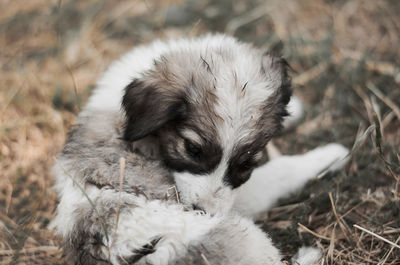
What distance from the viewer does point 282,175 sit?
345cm

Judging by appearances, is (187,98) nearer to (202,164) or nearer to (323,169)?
(202,164)

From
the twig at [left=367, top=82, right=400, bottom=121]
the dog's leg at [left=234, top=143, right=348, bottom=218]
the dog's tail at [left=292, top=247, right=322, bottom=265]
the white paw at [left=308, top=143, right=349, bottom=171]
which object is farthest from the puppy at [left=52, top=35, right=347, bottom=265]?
the twig at [left=367, top=82, right=400, bottom=121]

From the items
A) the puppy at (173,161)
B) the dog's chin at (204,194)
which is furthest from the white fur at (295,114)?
the dog's chin at (204,194)

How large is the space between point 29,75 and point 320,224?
132 inches

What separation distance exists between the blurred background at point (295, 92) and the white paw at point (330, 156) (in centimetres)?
9

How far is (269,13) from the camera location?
548 cm

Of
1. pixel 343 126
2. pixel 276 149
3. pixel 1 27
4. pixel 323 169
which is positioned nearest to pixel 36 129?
pixel 1 27

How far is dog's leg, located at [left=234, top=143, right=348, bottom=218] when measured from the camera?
3.25 meters

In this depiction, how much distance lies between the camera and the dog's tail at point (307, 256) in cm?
275

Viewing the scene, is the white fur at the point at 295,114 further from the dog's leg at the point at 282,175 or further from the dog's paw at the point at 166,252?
the dog's paw at the point at 166,252

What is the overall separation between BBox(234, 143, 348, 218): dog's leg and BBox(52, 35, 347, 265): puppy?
590mm

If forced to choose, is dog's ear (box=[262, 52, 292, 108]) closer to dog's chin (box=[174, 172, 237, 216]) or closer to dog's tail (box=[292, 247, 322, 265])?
dog's chin (box=[174, 172, 237, 216])

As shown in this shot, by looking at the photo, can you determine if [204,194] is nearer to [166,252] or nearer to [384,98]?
[166,252]

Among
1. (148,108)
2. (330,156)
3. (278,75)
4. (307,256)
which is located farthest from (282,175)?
(148,108)
